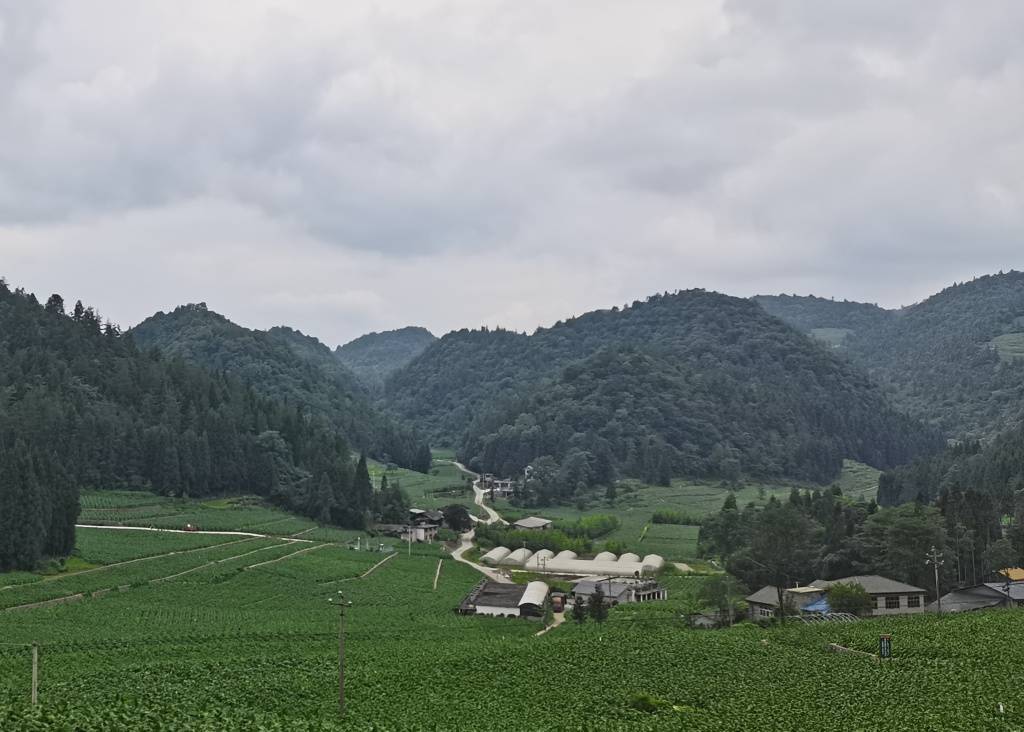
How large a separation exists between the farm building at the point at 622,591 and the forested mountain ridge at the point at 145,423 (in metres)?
39.6

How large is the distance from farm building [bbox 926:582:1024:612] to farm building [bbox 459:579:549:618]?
25186 millimetres

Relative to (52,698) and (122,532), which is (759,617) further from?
(122,532)

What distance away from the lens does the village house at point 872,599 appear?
60.7 m

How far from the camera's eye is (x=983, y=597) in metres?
61.1

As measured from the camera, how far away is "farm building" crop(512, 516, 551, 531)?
11119cm

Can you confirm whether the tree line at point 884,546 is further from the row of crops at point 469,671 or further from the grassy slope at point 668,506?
the grassy slope at point 668,506

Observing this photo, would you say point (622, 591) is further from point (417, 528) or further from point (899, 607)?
point (417, 528)

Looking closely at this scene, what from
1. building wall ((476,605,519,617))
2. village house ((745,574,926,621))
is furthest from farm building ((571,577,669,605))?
village house ((745,574,926,621))

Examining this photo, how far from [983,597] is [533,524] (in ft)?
195

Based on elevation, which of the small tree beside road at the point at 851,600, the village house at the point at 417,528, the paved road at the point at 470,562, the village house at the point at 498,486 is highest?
the village house at the point at 498,486

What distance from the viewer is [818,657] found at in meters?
43.7

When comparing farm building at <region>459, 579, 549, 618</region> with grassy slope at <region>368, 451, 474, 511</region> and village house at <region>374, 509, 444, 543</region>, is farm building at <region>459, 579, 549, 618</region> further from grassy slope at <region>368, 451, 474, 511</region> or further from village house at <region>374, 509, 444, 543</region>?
grassy slope at <region>368, 451, 474, 511</region>

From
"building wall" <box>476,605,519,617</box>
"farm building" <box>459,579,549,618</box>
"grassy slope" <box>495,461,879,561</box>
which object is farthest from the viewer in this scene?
"grassy slope" <box>495,461,879,561</box>

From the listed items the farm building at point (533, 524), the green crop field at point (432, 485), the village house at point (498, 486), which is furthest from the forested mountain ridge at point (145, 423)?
the village house at point (498, 486)
